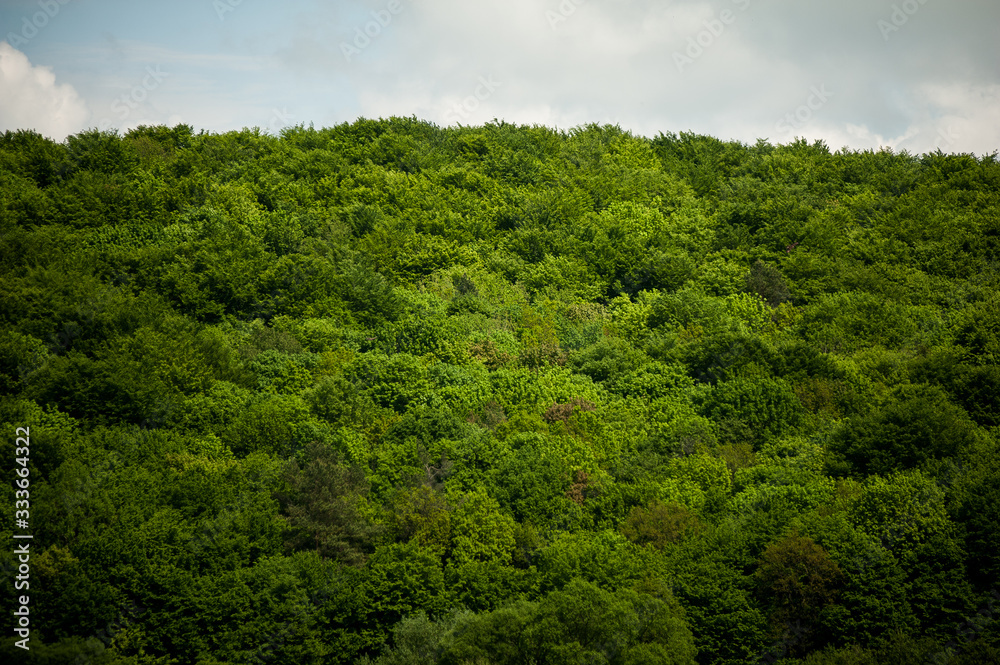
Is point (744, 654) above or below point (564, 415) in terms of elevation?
below

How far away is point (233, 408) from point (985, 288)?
47692 millimetres

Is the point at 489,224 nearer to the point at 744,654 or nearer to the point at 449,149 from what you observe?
the point at 449,149

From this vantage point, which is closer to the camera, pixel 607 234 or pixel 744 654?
pixel 744 654

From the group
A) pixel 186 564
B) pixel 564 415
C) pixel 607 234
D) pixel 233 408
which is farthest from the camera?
pixel 607 234

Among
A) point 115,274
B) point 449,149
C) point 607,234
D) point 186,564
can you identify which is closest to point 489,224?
point 607,234

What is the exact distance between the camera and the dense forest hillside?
38.3 meters

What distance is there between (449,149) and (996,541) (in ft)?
206

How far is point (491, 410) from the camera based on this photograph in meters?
53.2

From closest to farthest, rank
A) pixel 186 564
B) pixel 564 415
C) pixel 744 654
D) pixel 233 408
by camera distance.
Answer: pixel 744 654
pixel 186 564
pixel 233 408
pixel 564 415

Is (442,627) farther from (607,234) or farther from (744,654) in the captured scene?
(607,234)

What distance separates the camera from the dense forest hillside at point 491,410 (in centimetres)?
3834

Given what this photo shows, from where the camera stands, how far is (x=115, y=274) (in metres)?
61.4

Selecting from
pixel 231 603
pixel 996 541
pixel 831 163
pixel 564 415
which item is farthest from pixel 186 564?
pixel 831 163

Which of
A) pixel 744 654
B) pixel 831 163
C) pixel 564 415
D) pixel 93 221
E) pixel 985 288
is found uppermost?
pixel 831 163
